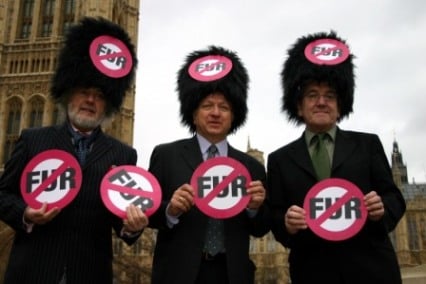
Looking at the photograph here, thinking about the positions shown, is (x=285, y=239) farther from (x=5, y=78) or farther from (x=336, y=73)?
(x=5, y=78)

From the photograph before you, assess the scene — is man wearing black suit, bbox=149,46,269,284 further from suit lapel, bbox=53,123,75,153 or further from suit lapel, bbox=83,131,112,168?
suit lapel, bbox=53,123,75,153

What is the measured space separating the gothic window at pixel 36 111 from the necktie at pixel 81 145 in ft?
110

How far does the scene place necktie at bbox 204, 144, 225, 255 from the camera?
11.9ft

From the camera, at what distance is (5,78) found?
36.8 m

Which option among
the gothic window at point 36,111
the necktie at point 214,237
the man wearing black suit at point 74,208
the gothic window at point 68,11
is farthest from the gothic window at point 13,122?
the necktie at point 214,237

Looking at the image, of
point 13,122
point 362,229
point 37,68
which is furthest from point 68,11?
point 362,229

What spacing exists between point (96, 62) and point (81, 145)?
0.68 meters

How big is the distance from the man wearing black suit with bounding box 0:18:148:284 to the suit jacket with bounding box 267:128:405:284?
109 centimetres

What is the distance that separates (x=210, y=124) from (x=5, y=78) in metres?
36.1

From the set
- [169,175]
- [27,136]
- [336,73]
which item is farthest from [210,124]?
[27,136]

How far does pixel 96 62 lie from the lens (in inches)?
160

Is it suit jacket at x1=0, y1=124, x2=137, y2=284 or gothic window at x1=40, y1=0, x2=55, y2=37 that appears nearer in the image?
suit jacket at x1=0, y1=124, x2=137, y2=284

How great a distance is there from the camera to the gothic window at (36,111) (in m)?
35.7

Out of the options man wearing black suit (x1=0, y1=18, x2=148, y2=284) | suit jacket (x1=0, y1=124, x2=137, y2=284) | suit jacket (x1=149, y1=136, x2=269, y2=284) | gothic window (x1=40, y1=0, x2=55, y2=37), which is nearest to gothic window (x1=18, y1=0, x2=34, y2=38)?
gothic window (x1=40, y1=0, x2=55, y2=37)
